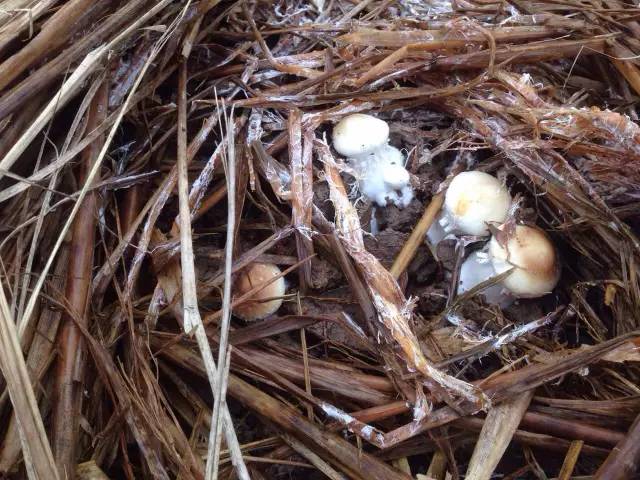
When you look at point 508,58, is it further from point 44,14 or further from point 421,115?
point 44,14

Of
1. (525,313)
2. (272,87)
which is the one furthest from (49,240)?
(525,313)

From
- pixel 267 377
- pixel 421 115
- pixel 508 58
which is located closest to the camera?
pixel 267 377

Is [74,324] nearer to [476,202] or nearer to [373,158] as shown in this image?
[373,158]

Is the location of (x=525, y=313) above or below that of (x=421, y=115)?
below

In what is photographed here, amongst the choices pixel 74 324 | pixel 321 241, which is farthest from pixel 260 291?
pixel 74 324

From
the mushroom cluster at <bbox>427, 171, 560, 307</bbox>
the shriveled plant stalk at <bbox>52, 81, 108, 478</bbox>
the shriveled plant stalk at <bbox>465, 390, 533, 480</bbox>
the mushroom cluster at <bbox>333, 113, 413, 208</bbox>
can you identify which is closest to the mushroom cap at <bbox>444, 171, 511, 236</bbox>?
the mushroom cluster at <bbox>427, 171, 560, 307</bbox>

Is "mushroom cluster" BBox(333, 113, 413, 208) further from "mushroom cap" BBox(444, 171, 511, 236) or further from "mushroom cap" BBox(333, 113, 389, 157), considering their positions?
"mushroom cap" BBox(444, 171, 511, 236)

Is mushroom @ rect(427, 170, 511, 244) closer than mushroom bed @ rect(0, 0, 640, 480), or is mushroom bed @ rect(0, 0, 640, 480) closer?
mushroom bed @ rect(0, 0, 640, 480)
